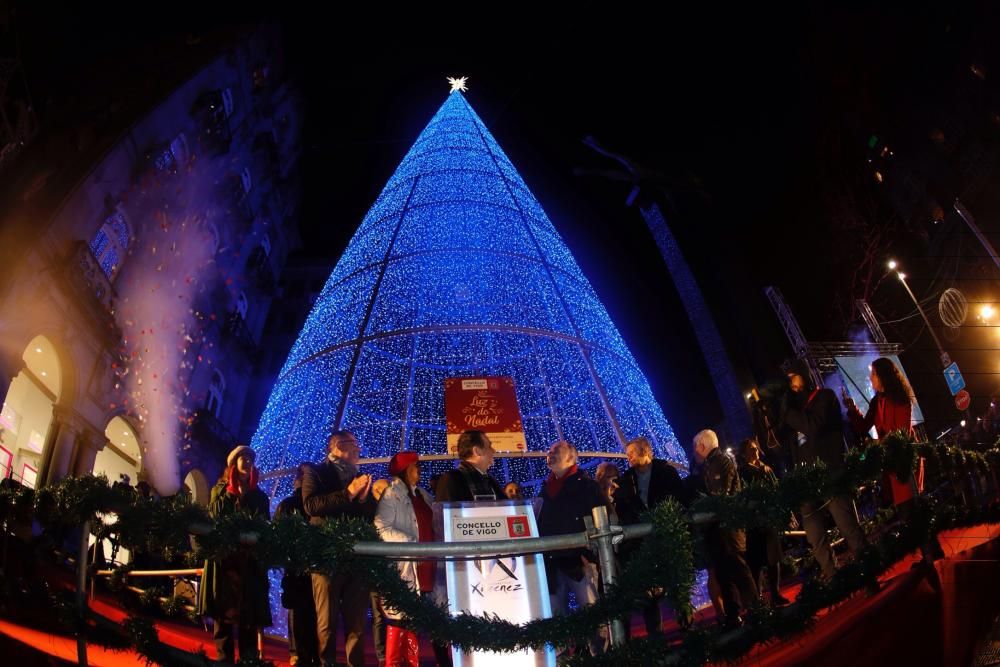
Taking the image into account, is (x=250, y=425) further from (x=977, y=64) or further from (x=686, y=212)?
(x=977, y=64)

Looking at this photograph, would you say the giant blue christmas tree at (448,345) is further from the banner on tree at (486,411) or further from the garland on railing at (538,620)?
the garland on railing at (538,620)

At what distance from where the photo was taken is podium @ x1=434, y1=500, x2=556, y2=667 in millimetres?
2883

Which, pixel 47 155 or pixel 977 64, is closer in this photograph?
pixel 47 155

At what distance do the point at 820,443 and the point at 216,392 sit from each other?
73.5ft

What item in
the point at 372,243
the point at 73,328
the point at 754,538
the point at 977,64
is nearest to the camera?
the point at 754,538

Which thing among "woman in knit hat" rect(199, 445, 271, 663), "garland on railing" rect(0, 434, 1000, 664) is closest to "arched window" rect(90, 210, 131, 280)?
"woman in knit hat" rect(199, 445, 271, 663)

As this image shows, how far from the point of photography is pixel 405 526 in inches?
173

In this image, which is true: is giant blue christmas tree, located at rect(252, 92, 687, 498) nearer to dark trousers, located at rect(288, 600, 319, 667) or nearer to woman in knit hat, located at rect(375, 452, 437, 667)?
woman in knit hat, located at rect(375, 452, 437, 667)

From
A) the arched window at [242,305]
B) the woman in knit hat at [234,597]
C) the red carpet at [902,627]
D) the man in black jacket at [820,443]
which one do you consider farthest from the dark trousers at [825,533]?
the arched window at [242,305]

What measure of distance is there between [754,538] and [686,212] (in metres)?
16.8

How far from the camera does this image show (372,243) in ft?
28.5

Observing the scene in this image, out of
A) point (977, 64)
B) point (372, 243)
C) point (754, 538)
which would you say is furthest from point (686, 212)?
point (754, 538)

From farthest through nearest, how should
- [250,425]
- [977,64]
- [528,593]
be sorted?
[250,425] < [977,64] < [528,593]

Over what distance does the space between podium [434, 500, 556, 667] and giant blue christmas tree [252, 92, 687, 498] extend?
3.63m
